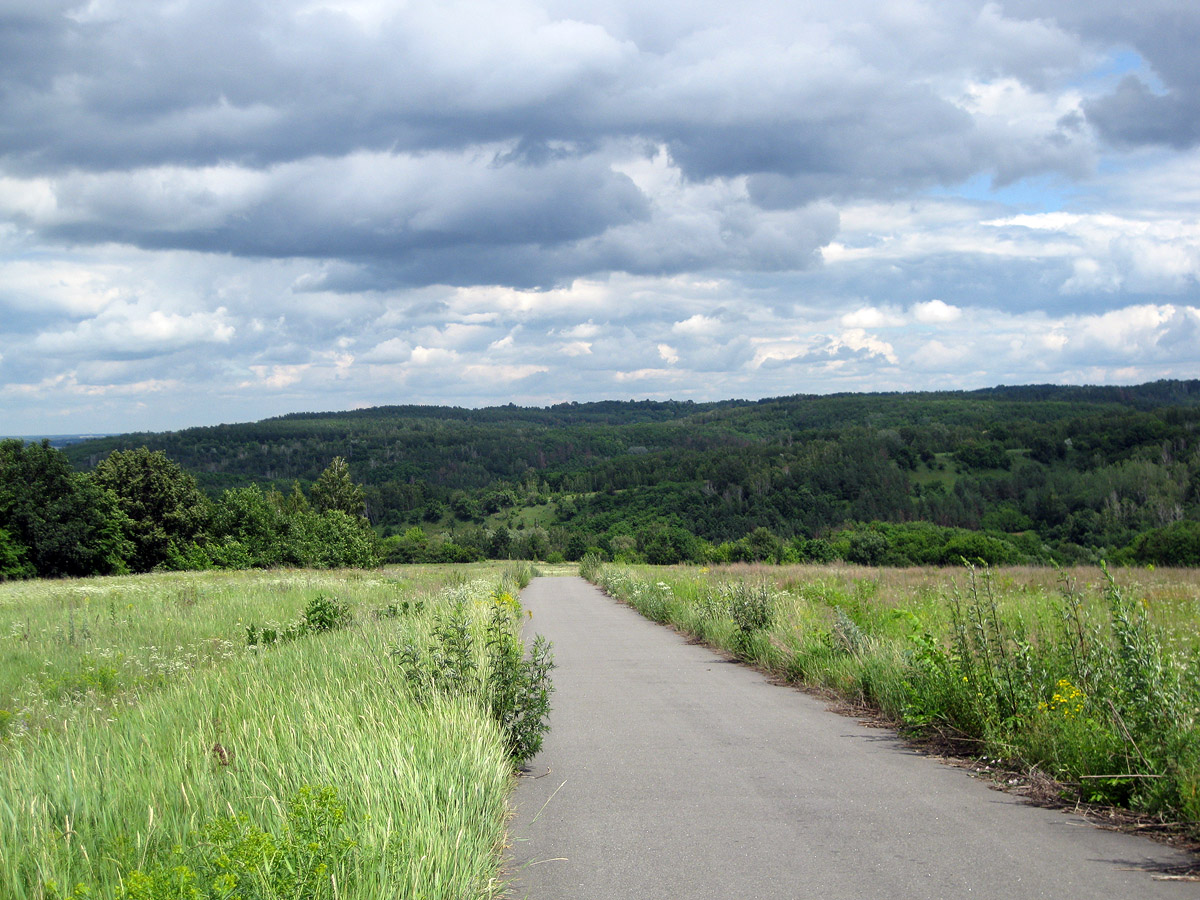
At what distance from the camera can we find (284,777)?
427cm

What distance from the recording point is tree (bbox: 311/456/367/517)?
8994 centimetres

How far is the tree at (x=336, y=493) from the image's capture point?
8994 cm

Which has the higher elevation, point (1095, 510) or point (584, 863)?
point (584, 863)

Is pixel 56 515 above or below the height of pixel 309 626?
below

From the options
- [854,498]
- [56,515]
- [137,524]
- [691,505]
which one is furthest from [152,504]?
[854,498]

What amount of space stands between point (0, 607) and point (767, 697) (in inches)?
868

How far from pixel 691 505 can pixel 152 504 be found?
84.3 metres

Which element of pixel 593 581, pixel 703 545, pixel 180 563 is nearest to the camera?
pixel 593 581

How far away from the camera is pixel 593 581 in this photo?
43.1 meters

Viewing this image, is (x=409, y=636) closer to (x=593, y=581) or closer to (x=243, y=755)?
(x=243, y=755)

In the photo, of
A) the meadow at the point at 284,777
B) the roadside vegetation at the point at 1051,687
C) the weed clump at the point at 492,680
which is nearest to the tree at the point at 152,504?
the meadow at the point at 284,777

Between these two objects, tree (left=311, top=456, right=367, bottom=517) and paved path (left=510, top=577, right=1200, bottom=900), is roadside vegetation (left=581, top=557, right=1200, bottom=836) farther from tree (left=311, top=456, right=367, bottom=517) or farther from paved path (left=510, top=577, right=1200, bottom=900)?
tree (left=311, top=456, right=367, bottom=517)

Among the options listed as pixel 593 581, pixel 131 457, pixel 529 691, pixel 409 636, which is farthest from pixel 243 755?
pixel 131 457

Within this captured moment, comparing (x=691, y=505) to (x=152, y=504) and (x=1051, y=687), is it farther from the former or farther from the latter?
(x=1051, y=687)
